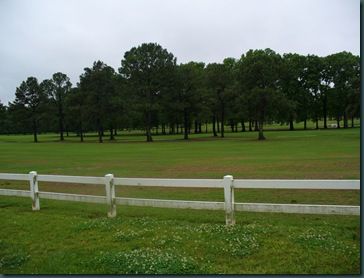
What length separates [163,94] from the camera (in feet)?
186

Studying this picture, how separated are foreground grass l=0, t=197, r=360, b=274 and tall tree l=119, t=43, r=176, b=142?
48.5 metres

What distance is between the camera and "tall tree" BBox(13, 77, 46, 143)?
228ft

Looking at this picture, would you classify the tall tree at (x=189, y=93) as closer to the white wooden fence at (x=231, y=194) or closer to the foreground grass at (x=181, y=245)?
the white wooden fence at (x=231, y=194)

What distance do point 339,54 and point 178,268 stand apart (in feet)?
254

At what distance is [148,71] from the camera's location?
55906 mm

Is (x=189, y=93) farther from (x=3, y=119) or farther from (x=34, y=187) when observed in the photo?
(x=3, y=119)

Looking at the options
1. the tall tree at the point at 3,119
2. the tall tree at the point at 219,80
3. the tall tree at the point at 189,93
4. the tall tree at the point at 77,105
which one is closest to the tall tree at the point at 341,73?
the tall tree at the point at 219,80

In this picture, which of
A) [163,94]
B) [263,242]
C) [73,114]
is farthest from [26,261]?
[73,114]

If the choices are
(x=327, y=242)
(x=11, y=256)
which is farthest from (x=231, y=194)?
(x=11, y=256)

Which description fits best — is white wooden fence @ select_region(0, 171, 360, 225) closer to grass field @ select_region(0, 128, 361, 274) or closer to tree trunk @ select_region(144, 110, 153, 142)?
grass field @ select_region(0, 128, 361, 274)

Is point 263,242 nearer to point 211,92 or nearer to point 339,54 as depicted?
point 211,92

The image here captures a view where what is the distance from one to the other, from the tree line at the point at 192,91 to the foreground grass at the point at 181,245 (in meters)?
39.7

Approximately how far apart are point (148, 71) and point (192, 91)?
9402 millimetres

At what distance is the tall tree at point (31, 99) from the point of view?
6950cm
